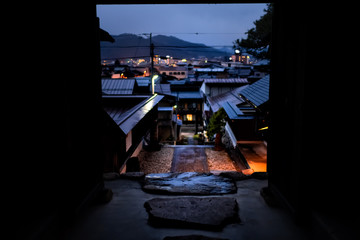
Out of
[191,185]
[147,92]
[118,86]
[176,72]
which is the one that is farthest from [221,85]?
[176,72]

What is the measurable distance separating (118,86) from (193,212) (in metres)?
19.0

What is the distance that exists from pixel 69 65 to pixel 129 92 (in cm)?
1829

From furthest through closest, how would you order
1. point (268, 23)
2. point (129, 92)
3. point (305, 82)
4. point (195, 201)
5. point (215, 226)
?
point (129, 92)
point (268, 23)
point (195, 201)
point (215, 226)
point (305, 82)

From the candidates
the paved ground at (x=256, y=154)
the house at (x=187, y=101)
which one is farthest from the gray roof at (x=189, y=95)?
the paved ground at (x=256, y=154)

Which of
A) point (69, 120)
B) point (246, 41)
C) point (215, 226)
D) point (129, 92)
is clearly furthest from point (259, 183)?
point (129, 92)

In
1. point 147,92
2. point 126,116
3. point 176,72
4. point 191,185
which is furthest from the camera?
point 176,72

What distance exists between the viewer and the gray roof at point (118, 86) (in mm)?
20856

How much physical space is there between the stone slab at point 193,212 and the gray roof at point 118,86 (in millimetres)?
17494

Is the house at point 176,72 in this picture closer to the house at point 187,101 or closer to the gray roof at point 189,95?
the house at point 187,101

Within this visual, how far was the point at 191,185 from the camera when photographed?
553 centimetres

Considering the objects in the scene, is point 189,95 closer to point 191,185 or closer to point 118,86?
point 118,86

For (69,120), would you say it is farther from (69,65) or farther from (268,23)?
(268,23)

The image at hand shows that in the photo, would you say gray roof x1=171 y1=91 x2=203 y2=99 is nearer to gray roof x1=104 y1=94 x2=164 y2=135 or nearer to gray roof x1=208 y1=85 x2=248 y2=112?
gray roof x1=208 y1=85 x2=248 y2=112

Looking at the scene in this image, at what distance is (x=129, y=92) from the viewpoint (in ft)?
70.0
